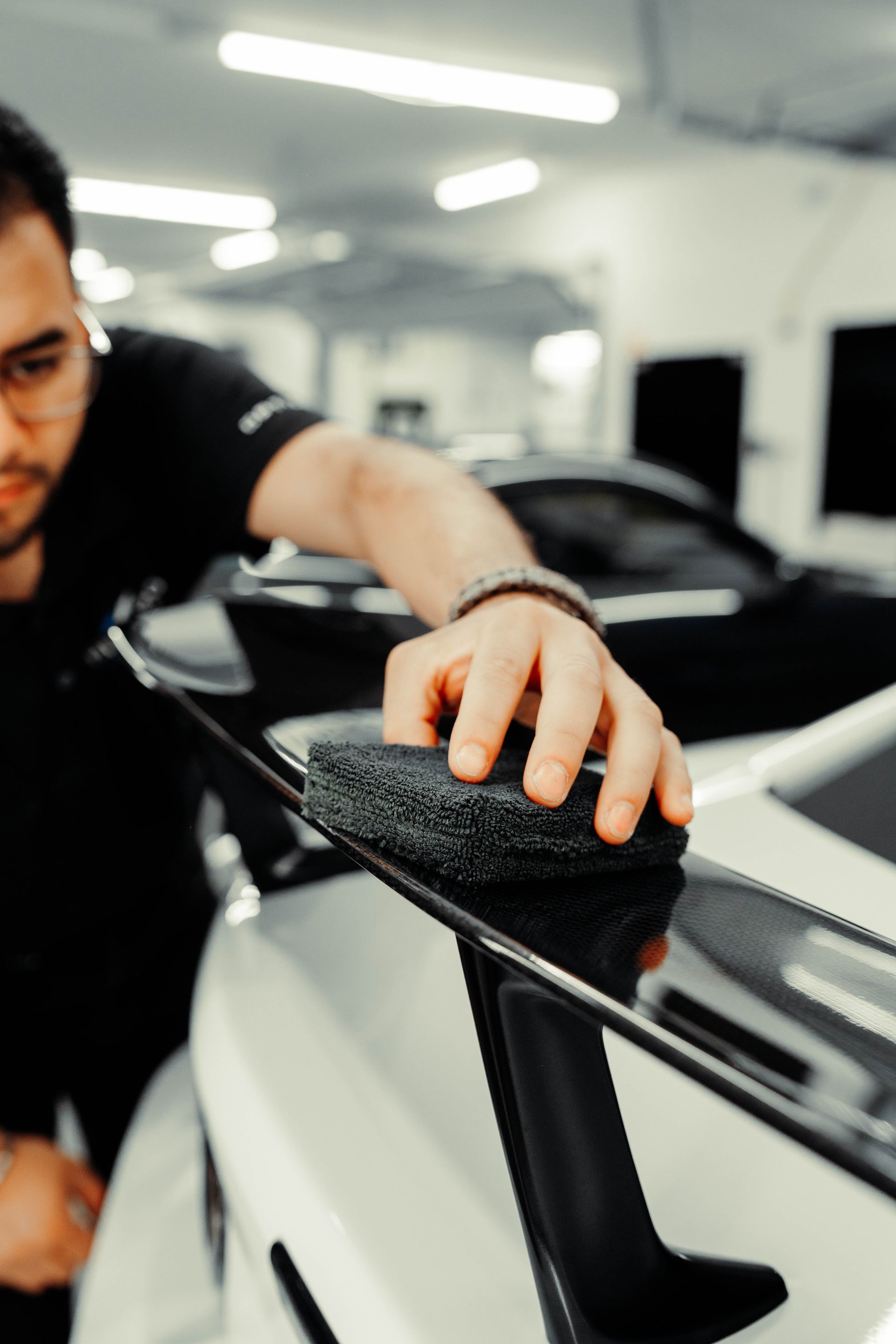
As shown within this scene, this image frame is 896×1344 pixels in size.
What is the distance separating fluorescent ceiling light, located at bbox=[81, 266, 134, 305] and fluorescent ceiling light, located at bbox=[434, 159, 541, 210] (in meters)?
6.52

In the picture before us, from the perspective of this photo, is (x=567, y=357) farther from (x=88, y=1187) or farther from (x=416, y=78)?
(x=88, y=1187)

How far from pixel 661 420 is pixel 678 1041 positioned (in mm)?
9737

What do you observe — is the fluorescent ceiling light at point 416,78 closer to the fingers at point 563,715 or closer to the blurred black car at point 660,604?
the blurred black car at point 660,604

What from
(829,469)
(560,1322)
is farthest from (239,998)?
(829,469)

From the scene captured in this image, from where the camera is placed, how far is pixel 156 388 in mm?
1366

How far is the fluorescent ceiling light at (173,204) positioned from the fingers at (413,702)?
9.89 meters

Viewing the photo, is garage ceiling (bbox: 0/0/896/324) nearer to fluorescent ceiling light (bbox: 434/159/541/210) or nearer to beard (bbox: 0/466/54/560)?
fluorescent ceiling light (bbox: 434/159/541/210)

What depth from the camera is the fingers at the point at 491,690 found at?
0.57m

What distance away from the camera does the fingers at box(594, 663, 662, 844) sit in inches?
21.0

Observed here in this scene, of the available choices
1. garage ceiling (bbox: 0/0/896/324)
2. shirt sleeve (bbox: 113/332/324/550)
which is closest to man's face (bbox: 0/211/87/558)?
shirt sleeve (bbox: 113/332/324/550)

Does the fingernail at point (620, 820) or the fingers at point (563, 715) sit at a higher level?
the fingers at point (563, 715)

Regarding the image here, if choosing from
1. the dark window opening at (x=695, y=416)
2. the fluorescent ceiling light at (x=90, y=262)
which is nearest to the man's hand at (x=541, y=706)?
the dark window opening at (x=695, y=416)

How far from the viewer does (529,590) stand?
2.60ft

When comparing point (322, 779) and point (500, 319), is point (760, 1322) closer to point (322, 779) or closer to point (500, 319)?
point (322, 779)
